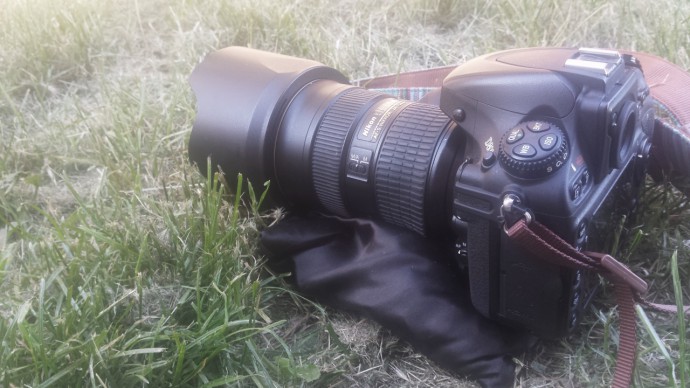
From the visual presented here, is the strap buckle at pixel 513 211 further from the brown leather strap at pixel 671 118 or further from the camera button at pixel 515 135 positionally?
the brown leather strap at pixel 671 118

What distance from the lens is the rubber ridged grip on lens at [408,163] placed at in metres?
1.20

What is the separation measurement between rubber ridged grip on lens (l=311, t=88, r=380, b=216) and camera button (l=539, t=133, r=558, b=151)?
17.1 inches

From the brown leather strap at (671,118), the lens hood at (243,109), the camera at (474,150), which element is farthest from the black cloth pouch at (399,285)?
the brown leather strap at (671,118)

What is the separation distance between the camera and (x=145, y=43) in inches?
88.5

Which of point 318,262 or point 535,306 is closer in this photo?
point 535,306

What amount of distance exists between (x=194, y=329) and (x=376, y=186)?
16.5 inches

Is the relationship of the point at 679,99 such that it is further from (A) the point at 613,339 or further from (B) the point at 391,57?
(B) the point at 391,57

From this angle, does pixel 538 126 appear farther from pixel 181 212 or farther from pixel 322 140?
pixel 181 212

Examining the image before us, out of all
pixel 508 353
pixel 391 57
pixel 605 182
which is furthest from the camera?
pixel 391 57

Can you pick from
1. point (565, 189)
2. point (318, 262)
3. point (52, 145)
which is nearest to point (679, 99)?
point (565, 189)

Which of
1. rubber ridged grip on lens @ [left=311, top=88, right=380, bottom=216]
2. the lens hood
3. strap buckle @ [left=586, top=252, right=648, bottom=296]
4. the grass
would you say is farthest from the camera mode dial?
the lens hood

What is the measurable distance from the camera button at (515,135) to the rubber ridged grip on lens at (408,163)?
7.6 inches

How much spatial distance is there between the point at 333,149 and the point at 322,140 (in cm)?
4

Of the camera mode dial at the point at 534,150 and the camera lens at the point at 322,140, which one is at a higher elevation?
the camera mode dial at the point at 534,150
